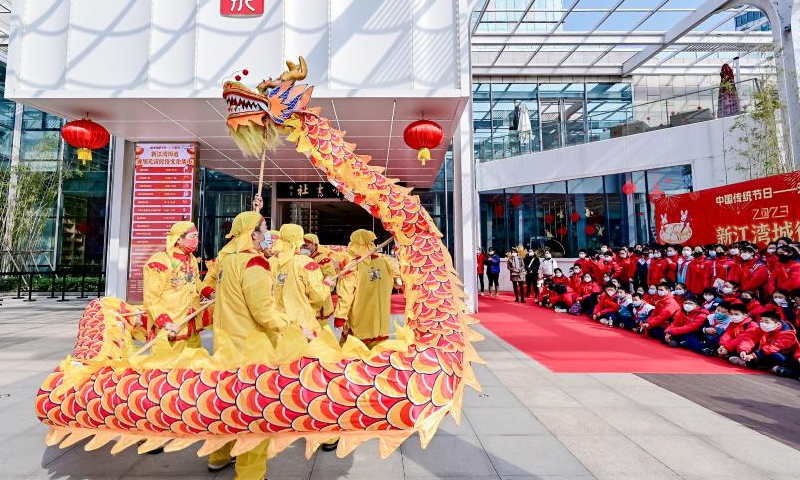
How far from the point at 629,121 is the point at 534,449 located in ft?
36.8

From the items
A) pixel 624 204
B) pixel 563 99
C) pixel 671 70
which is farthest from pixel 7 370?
pixel 671 70

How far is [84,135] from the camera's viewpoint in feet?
17.8

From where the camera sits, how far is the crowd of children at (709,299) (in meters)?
4.25

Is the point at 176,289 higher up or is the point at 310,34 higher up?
the point at 310,34

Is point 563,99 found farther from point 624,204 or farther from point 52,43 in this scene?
point 52,43

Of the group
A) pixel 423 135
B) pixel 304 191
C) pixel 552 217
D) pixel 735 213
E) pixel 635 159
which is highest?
pixel 635 159

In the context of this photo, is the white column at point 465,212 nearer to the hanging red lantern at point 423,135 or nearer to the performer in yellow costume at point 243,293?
the hanging red lantern at point 423,135

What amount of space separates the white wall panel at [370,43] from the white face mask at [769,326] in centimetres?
506

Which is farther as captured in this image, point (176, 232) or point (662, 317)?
point (662, 317)

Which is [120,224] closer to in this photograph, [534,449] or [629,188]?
[534,449]

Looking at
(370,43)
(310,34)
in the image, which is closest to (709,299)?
(370,43)

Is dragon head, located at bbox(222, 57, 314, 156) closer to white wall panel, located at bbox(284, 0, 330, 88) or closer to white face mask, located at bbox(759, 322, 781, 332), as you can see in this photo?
white wall panel, located at bbox(284, 0, 330, 88)

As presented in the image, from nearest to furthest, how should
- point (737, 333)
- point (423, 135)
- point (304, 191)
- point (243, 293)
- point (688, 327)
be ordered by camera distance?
point (243, 293) < point (737, 333) < point (688, 327) < point (423, 135) < point (304, 191)

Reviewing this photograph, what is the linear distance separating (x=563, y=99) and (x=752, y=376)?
12877mm
